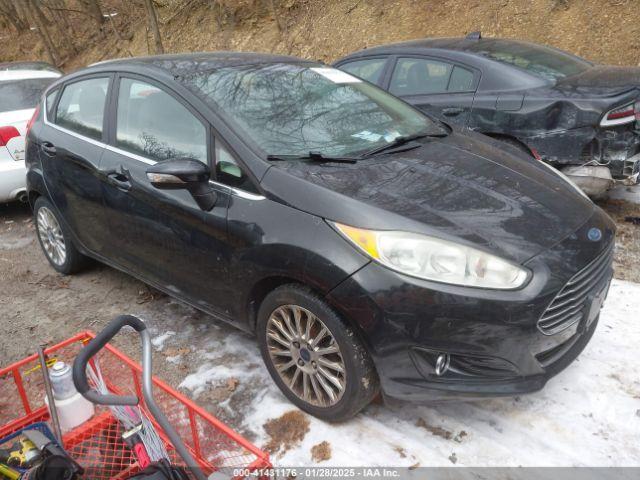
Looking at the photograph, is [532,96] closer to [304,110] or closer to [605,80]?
[605,80]

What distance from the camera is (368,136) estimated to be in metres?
3.14

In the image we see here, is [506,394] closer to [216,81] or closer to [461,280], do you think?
[461,280]

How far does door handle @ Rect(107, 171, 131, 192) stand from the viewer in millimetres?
3365

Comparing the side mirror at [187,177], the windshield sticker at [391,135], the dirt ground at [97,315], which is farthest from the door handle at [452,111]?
the side mirror at [187,177]

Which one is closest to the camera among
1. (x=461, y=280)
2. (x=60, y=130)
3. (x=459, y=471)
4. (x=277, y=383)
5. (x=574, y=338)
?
(x=461, y=280)

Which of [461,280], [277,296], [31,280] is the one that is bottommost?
[31,280]

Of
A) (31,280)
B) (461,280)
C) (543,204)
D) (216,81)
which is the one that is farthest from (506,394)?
(31,280)


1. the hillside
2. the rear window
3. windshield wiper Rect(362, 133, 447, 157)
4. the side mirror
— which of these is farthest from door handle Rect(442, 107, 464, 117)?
the hillside

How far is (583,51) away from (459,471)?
9290 millimetres

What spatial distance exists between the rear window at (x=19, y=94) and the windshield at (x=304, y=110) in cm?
378

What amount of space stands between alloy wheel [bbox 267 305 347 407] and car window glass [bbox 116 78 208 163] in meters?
0.98

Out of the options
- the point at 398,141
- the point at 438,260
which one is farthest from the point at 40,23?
the point at 438,260

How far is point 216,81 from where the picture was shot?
3.19 meters

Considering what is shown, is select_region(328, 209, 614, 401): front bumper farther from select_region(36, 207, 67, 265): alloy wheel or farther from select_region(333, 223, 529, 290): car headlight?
select_region(36, 207, 67, 265): alloy wheel
